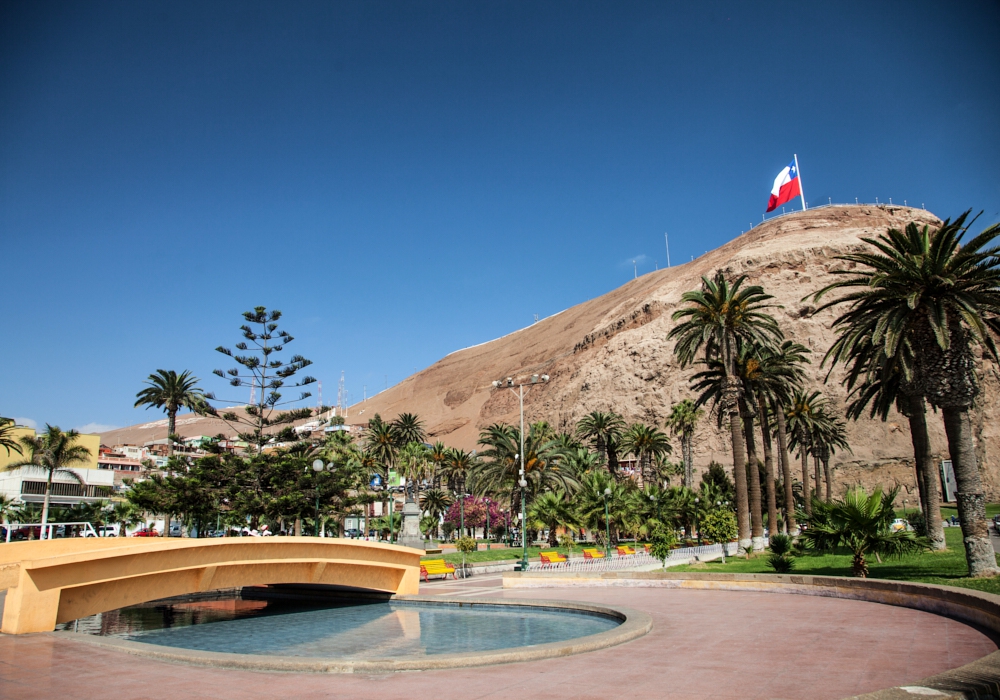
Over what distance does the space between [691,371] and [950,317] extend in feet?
245

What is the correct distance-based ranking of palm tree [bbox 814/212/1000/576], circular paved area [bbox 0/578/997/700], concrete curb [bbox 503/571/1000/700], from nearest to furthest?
concrete curb [bbox 503/571/1000/700] → circular paved area [bbox 0/578/997/700] → palm tree [bbox 814/212/1000/576]

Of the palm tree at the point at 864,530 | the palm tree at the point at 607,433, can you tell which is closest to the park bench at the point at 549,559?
the palm tree at the point at 864,530

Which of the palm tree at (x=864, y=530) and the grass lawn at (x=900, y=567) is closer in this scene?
the palm tree at (x=864, y=530)

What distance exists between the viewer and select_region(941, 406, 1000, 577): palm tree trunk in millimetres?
14672

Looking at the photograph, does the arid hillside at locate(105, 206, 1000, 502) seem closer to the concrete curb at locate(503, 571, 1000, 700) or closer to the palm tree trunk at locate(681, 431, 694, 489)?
the palm tree trunk at locate(681, 431, 694, 489)

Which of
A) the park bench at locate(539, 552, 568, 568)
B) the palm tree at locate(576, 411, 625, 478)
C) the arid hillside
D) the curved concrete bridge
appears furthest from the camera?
the arid hillside

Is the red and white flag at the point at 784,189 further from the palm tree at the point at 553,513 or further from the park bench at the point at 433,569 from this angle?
the park bench at the point at 433,569

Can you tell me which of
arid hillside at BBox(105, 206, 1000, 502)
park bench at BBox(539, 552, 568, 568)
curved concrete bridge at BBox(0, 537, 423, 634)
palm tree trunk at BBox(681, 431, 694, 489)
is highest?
arid hillside at BBox(105, 206, 1000, 502)

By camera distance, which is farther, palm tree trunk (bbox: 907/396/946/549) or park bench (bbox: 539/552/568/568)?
park bench (bbox: 539/552/568/568)

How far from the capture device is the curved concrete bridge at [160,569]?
31.8 ft

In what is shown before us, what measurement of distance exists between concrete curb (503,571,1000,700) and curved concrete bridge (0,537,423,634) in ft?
16.4

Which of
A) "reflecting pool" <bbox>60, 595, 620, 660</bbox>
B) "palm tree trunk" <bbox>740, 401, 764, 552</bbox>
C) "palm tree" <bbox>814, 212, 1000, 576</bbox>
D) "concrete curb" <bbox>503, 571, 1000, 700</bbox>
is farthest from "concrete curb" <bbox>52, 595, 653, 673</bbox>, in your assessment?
"palm tree trunk" <bbox>740, 401, 764, 552</bbox>

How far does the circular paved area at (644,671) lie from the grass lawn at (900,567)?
18.2ft

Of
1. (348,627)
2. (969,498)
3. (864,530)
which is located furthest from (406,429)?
(864,530)
